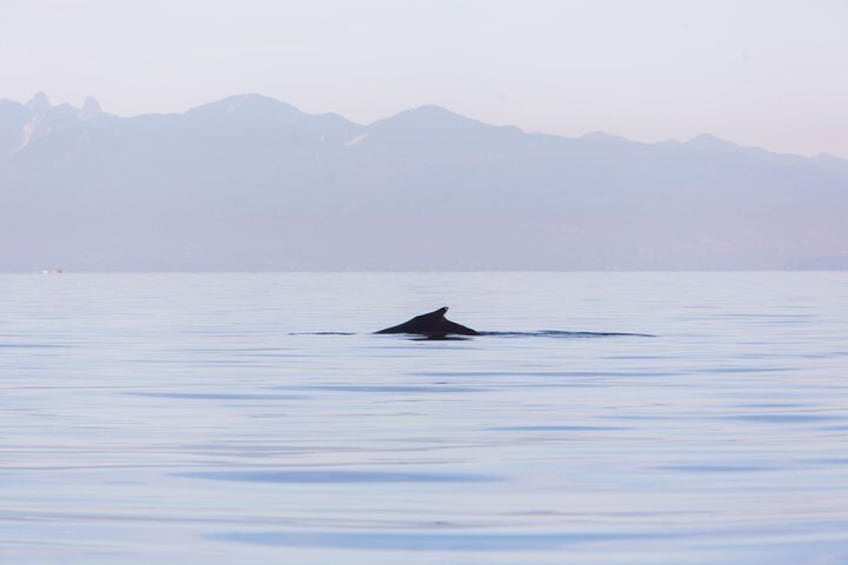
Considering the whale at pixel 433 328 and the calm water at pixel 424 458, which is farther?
the whale at pixel 433 328

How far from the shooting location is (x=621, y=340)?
44188 millimetres

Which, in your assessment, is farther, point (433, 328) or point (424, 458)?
point (433, 328)

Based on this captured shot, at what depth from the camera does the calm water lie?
11.9 metres

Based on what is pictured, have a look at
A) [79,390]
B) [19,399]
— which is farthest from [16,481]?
[79,390]

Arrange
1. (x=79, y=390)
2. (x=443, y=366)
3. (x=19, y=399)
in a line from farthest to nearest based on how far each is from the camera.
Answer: (x=443, y=366), (x=79, y=390), (x=19, y=399)

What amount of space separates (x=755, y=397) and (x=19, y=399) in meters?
9.39

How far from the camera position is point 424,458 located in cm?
1698

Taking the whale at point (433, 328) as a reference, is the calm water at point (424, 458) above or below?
below

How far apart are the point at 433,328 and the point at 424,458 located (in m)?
28.5

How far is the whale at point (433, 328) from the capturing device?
45219 millimetres

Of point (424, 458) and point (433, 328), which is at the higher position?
point (433, 328)

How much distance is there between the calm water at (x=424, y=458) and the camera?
11.9 m

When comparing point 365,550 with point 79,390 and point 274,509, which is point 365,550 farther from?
point 79,390

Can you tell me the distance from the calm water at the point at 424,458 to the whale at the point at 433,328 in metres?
7.37
